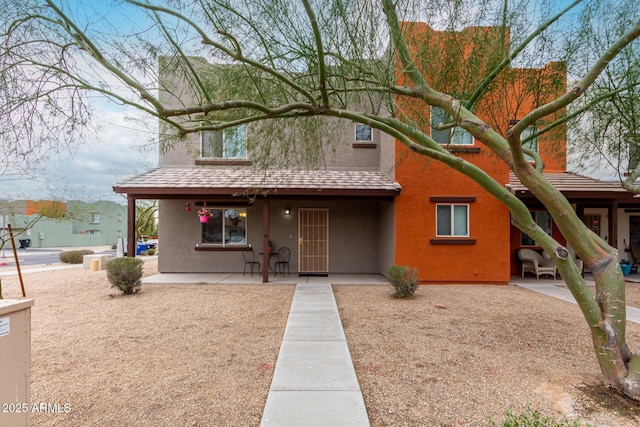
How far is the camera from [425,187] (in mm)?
9930

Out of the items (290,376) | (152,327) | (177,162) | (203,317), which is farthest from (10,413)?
(177,162)

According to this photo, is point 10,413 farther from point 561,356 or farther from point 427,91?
point 561,356

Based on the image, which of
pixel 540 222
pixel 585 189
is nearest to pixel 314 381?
pixel 585 189

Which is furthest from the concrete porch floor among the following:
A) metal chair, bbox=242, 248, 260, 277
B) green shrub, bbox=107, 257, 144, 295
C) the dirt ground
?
the dirt ground

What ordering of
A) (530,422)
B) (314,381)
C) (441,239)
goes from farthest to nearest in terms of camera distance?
(441,239), (314,381), (530,422)

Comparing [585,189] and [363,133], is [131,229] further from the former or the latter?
[585,189]

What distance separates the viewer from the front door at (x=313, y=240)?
464 inches

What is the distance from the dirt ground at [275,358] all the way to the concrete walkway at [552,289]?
2.08 ft

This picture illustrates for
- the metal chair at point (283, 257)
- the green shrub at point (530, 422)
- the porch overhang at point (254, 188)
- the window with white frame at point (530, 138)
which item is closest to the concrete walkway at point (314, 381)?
the green shrub at point (530, 422)

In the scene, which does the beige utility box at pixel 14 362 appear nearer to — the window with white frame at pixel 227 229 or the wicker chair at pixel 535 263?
the window with white frame at pixel 227 229

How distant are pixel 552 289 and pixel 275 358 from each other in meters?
8.48

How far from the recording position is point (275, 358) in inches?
170

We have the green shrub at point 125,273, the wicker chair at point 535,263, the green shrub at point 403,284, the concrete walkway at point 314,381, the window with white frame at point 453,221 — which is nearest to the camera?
the concrete walkway at point 314,381

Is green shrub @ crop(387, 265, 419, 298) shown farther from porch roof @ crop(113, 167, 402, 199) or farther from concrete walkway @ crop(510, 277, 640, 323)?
concrete walkway @ crop(510, 277, 640, 323)
